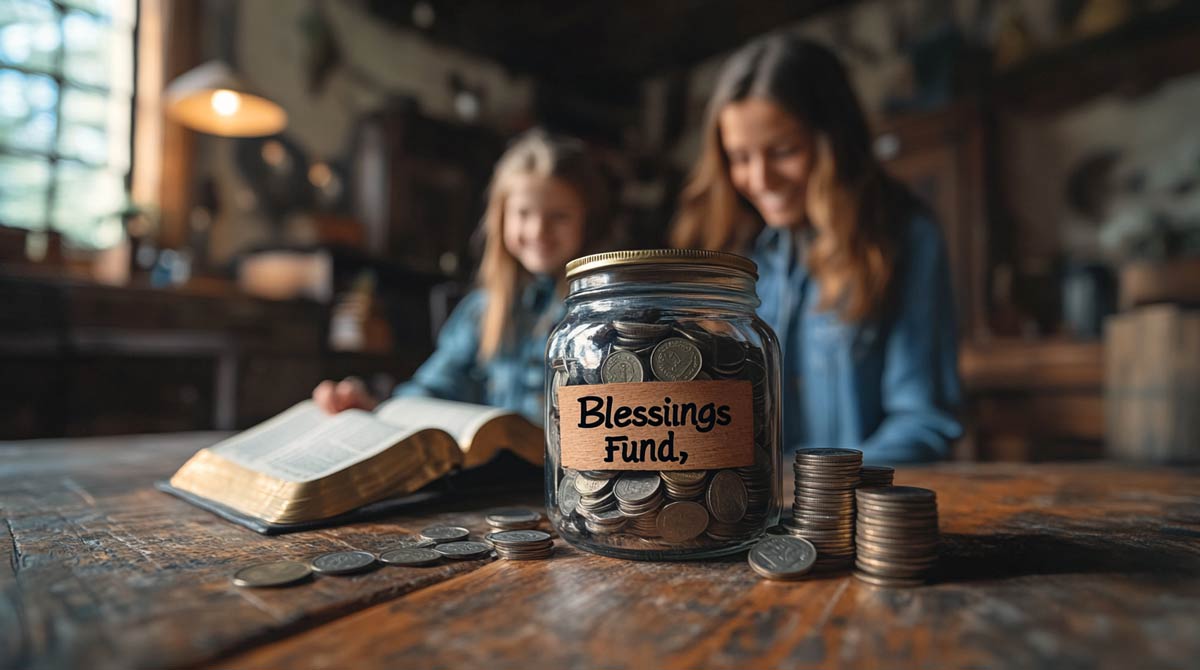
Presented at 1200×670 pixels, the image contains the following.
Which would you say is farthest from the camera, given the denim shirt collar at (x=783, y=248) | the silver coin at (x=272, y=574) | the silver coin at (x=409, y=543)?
the denim shirt collar at (x=783, y=248)

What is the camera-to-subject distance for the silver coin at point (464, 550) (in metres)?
0.58

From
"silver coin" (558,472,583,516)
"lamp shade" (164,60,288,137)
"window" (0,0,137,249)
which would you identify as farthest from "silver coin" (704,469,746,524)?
"window" (0,0,137,249)

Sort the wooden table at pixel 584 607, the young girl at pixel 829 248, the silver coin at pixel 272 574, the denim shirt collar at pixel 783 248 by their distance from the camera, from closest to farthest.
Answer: the wooden table at pixel 584 607, the silver coin at pixel 272 574, the young girl at pixel 829 248, the denim shirt collar at pixel 783 248

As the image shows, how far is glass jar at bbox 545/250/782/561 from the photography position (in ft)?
1.76

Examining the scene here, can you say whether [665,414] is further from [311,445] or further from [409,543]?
[311,445]

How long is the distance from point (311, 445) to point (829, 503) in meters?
0.61

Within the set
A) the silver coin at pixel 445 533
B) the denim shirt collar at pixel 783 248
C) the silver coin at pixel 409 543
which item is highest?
the denim shirt collar at pixel 783 248

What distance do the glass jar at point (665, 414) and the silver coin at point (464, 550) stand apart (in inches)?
2.7

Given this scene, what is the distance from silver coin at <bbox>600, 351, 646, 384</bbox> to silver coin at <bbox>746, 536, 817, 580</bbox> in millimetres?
163

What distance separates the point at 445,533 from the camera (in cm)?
67

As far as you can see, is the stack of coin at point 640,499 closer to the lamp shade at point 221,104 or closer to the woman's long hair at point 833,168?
the woman's long hair at point 833,168

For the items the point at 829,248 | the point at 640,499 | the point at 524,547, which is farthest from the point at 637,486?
the point at 829,248

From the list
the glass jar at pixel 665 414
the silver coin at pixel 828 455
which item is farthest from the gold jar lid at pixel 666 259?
the silver coin at pixel 828 455

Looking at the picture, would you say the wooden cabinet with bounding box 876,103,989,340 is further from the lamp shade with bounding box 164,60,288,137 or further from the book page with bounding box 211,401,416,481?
the book page with bounding box 211,401,416,481
